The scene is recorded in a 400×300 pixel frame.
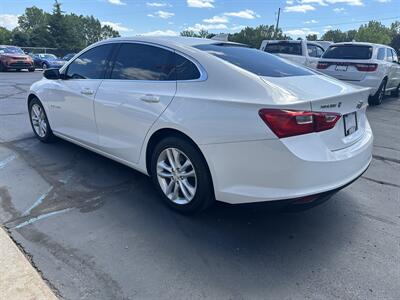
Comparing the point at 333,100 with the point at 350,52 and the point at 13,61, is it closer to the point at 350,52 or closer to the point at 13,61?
the point at 350,52

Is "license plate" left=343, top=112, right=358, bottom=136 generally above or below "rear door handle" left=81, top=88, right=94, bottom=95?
below

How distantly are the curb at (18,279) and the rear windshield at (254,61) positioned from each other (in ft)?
7.58

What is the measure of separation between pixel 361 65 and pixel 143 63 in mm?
7574

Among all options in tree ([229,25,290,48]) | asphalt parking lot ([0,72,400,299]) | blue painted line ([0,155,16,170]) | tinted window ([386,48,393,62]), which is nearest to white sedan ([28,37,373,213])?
asphalt parking lot ([0,72,400,299])

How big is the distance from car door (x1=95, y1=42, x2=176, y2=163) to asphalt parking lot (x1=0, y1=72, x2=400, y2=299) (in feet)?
1.81

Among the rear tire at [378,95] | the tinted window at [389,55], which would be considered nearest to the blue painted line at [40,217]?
the rear tire at [378,95]

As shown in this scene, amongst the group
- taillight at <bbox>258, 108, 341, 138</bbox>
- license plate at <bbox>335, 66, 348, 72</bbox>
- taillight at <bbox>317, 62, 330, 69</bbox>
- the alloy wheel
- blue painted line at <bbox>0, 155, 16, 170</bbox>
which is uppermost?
taillight at <bbox>258, 108, 341, 138</bbox>

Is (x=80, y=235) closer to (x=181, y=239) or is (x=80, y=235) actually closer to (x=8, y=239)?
(x=8, y=239)

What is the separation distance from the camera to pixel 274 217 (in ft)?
11.2

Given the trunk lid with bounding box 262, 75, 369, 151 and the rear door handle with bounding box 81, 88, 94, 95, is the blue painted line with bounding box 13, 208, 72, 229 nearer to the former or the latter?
the rear door handle with bounding box 81, 88, 94, 95

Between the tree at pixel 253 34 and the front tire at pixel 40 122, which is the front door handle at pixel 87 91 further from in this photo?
the tree at pixel 253 34

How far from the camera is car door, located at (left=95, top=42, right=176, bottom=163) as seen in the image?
3385mm

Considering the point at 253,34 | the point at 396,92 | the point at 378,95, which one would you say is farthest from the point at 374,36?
the point at 378,95

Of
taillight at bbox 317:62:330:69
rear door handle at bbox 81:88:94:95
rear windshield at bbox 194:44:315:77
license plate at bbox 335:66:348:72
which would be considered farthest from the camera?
taillight at bbox 317:62:330:69
